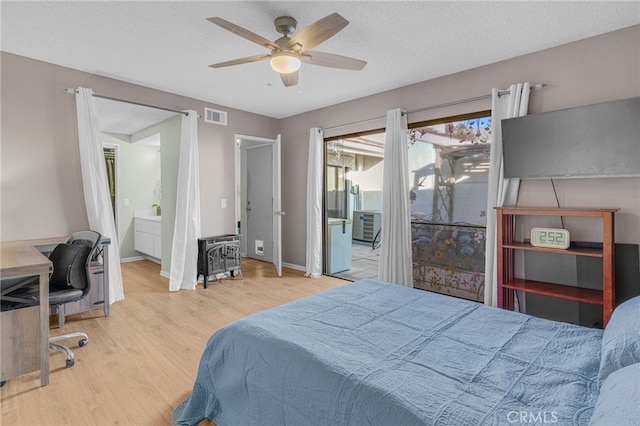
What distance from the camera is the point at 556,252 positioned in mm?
2711

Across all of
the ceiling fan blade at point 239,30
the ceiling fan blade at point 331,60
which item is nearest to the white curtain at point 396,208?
the ceiling fan blade at point 331,60

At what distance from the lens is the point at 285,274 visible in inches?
201

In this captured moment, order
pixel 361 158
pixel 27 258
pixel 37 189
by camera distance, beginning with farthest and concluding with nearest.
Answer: pixel 361 158, pixel 37 189, pixel 27 258

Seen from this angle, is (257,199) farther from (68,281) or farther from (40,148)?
(68,281)

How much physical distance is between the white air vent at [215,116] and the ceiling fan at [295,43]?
7.85ft

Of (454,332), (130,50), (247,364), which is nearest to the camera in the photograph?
(247,364)

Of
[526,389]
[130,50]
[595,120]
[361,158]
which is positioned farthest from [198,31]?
[361,158]

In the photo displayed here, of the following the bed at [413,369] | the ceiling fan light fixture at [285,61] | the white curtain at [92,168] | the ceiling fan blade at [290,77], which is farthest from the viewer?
the white curtain at [92,168]

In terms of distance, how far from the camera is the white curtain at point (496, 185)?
309cm

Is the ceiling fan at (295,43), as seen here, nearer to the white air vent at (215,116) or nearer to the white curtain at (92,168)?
the white curtain at (92,168)

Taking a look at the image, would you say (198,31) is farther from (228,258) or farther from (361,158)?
(361,158)

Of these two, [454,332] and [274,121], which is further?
[274,121]

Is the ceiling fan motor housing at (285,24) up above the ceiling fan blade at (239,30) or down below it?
above

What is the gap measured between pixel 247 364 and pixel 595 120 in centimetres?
318
